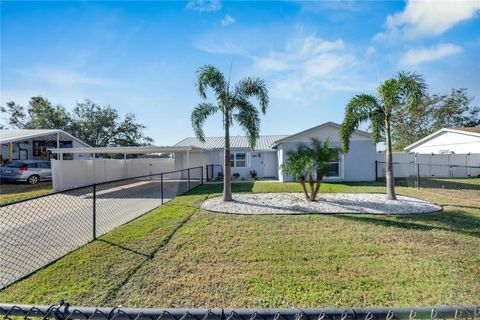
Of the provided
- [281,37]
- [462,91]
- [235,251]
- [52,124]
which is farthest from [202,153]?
[462,91]

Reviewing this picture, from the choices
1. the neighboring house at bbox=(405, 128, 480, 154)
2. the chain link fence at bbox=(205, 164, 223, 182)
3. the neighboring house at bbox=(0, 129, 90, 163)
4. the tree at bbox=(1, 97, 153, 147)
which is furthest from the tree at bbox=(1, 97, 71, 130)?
the neighboring house at bbox=(405, 128, 480, 154)

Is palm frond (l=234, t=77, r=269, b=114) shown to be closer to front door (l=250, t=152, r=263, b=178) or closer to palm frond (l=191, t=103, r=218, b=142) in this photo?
palm frond (l=191, t=103, r=218, b=142)

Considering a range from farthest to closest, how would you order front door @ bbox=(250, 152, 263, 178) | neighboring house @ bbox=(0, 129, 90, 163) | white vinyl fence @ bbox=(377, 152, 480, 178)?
front door @ bbox=(250, 152, 263, 178) → neighboring house @ bbox=(0, 129, 90, 163) → white vinyl fence @ bbox=(377, 152, 480, 178)

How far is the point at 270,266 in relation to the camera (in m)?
4.07

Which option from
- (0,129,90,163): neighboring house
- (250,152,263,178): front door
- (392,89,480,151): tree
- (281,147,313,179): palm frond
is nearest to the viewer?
(281,147,313,179): palm frond

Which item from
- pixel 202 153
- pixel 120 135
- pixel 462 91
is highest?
pixel 462 91

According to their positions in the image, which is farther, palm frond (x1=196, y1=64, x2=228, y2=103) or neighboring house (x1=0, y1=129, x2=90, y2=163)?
neighboring house (x1=0, y1=129, x2=90, y2=163)

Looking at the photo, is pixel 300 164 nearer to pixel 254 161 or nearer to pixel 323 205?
pixel 323 205

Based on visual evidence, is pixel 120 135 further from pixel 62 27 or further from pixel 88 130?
pixel 62 27

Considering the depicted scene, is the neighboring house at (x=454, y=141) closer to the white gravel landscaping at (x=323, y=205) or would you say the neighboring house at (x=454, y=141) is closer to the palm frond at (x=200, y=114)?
the white gravel landscaping at (x=323, y=205)

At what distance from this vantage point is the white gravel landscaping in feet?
25.6

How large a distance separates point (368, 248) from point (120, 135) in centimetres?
3543

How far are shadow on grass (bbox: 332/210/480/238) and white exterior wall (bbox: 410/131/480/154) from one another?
15923 millimetres

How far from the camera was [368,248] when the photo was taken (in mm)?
4770
